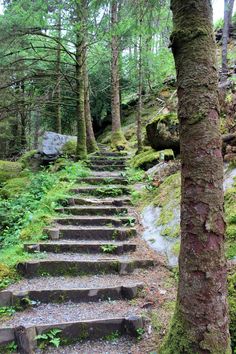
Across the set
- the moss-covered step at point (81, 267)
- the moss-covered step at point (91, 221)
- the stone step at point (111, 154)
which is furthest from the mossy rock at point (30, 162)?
the moss-covered step at point (81, 267)

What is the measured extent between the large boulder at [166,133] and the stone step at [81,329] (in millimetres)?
5918

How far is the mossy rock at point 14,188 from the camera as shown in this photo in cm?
954

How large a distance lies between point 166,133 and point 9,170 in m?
7.00

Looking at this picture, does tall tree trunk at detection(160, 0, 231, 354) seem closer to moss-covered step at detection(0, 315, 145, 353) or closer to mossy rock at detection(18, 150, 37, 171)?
moss-covered step at detection(0, 315, 145, 353)

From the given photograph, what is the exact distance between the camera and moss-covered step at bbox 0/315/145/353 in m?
3.21

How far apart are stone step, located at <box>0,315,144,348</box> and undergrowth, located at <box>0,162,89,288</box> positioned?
0.89m

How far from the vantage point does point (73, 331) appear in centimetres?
341

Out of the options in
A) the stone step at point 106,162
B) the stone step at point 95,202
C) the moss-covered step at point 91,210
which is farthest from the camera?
the stone step at point 106,162

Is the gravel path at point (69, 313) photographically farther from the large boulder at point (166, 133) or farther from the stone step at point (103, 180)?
the large boulder at point (166, 133)

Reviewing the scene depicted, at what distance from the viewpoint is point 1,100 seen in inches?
507

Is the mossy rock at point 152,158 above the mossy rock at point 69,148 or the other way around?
the other way around

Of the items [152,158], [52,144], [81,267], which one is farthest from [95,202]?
[52,144]

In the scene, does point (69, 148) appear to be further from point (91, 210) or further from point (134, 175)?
point (91, 210)

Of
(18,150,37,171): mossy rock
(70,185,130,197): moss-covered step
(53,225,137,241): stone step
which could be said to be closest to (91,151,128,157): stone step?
(18,150,37,171): mossy rock
